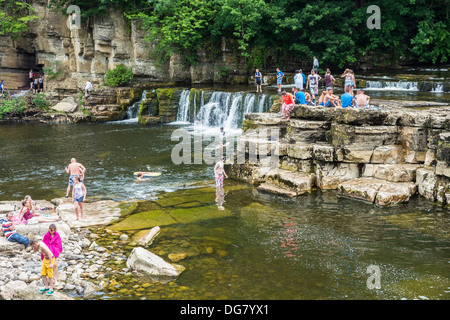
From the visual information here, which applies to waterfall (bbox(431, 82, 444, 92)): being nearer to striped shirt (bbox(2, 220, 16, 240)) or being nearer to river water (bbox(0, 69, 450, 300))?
river water (bbox(0, 69, 450, 300))

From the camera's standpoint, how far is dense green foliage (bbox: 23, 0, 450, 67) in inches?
1202

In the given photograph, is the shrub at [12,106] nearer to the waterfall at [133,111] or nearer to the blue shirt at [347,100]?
the waterfall at [133,111]

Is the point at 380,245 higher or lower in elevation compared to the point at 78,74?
lower

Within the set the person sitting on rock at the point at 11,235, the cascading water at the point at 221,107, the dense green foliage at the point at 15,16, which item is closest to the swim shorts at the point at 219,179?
the person sitting on rock at the point at 11,235

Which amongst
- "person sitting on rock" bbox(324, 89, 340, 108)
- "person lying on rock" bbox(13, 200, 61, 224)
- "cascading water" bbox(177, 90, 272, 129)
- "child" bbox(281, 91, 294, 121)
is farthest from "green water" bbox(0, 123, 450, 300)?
"cascading water" bbox(177, 90, 272, 129)

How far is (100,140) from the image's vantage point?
2477 centimetres

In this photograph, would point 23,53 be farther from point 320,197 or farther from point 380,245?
point 380,245

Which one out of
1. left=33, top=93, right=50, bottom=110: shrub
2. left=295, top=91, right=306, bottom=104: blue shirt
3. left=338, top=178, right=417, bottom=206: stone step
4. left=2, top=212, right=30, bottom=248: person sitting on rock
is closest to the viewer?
left=2, top=212, right=30, bottom=248: person sitting on rock

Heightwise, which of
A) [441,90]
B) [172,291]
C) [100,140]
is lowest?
A: [172,291]

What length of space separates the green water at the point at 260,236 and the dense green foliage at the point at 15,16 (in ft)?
59.1

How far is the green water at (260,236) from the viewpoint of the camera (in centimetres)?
922

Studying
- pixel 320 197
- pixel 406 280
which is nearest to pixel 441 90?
pixel 320 197

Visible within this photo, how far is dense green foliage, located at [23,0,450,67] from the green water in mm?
15335

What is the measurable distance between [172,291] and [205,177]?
857 centimetres
